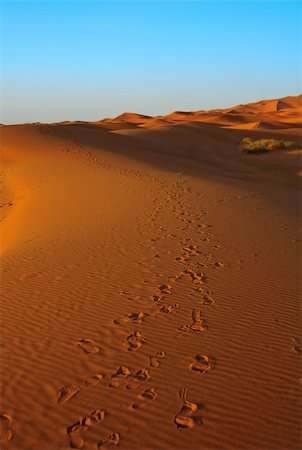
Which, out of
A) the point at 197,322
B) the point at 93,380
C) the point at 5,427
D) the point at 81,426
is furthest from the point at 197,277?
the point at 5,427

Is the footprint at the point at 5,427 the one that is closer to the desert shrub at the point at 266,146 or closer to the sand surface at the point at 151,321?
the sand surface at the point at 151,321

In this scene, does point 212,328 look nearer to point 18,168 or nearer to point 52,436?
point 52,436

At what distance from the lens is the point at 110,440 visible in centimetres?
350

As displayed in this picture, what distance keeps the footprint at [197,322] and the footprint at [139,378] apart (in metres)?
1.07

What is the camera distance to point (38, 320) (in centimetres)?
558

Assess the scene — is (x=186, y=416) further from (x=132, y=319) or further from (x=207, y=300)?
(x=207, y=300)

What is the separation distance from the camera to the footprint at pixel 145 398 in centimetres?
386

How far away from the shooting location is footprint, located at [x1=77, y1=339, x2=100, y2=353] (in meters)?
4.79

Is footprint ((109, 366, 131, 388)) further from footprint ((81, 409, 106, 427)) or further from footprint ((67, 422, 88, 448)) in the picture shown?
footprint ((67, 422, 88, 448))

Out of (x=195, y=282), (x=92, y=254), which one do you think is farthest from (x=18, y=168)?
(x=195, y=282)

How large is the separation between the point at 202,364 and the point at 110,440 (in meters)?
1.35

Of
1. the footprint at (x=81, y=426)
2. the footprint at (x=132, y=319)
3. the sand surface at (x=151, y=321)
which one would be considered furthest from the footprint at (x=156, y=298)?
the footprint at (x=81, y=426)

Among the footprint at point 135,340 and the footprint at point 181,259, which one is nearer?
the footprint at point 135,340

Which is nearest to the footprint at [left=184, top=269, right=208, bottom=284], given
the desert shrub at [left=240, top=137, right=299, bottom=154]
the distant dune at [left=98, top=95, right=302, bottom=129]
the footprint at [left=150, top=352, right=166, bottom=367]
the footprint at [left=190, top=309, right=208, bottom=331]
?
the footprint at [left=190, top=309, right=208, bottom=331]
